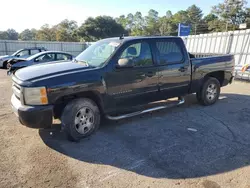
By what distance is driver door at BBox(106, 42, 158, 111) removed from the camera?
4055 mm

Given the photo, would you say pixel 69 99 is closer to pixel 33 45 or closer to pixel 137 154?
pixel 137 154

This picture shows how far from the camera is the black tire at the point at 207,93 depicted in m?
5.73

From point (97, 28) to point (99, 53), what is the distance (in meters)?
53.6

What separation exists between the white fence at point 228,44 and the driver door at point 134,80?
8646 millimetres

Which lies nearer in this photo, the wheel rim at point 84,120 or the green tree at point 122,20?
the wheel rim at point 84,120

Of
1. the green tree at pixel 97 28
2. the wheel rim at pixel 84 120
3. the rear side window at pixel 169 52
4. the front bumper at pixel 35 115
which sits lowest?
the wheel rim at pixel 84 120

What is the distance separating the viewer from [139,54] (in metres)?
4.40

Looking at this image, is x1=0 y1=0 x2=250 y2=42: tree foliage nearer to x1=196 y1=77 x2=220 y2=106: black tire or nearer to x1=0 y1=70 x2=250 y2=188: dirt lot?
x1=196 y1=77 x2=220 y2=106: black tire

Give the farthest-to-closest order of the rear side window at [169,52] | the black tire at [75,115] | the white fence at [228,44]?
1. the white fence at [228,44]
2. the rear side window at [169,52]
3. the black tire at [75,115]

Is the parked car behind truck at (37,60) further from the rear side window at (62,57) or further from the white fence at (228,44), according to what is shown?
the white fence at (228,44)

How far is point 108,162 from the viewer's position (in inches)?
126

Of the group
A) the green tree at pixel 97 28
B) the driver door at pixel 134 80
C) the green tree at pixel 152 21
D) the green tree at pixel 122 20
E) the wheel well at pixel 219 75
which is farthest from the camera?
the green tree at pixel 122 20

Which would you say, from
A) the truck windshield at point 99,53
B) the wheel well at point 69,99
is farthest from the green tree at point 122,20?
the wheel well at point 69,99

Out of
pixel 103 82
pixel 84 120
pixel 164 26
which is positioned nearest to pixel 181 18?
pixel 164 26
